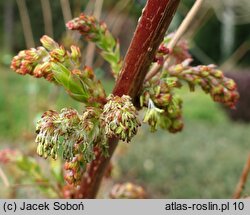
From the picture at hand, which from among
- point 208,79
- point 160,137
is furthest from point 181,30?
point 160,137

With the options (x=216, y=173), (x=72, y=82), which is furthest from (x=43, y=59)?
(x=216, y=173)

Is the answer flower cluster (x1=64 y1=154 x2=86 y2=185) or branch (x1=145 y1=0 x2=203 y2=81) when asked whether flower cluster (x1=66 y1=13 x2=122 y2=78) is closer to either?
branch (x1=145 y1=0 x2=203 y2=81)

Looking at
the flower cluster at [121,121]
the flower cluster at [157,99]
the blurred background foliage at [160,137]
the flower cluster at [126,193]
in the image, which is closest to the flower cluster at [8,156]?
the flower cluster at [126,193]

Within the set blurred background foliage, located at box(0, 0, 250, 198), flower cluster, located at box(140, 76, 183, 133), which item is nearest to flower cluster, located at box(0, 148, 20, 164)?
blurred background foliage, located at box(0, 0, 250, 198)

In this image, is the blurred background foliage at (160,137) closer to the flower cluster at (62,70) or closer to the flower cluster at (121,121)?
the flower cluster at (62,70)

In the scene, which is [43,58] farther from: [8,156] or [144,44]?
[8,156]
